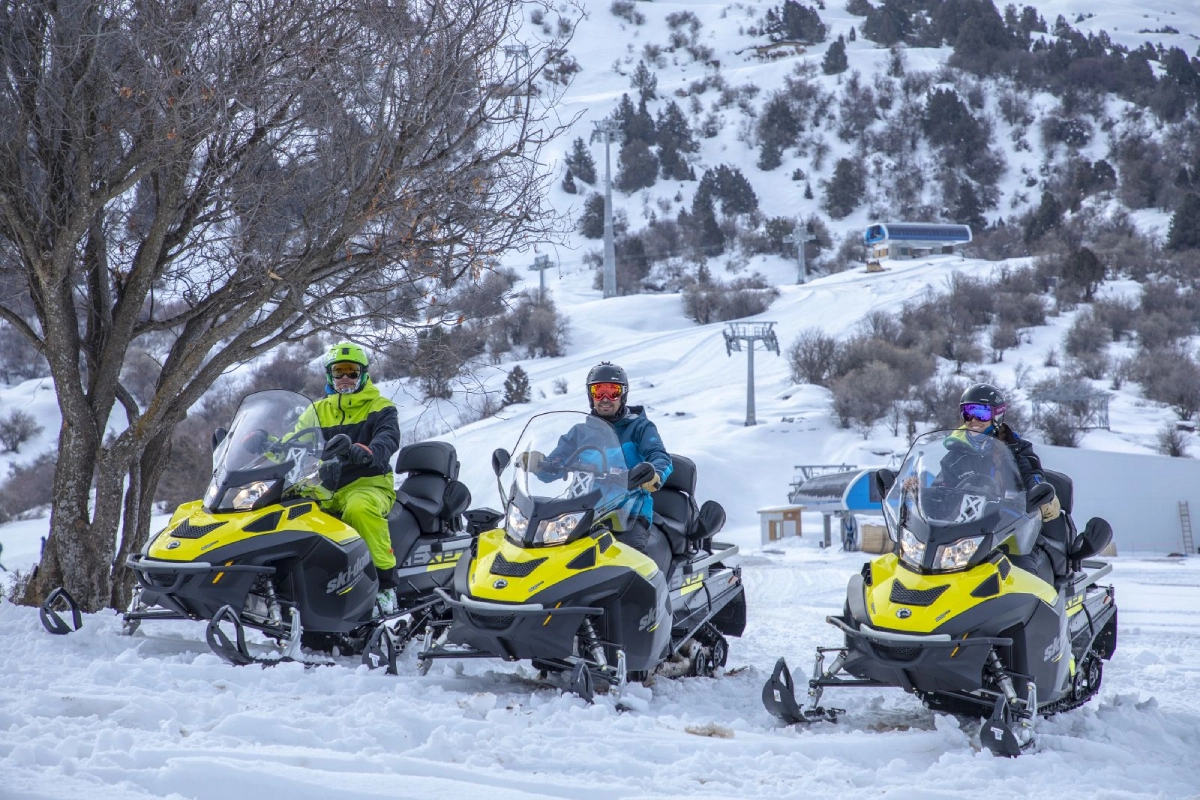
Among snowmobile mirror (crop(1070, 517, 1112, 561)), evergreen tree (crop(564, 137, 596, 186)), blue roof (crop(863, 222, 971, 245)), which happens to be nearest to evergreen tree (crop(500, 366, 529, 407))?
snowmobile mirror (crop(1070, 517, 1112, 561))

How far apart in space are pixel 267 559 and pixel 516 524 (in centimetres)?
125

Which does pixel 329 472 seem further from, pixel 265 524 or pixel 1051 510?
pixel 1051 510

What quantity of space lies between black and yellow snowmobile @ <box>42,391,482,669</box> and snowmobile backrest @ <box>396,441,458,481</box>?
0.92 meters

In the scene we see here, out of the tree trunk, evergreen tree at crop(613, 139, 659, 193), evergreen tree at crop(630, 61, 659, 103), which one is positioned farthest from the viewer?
evergreen tree at crop(630, 61, 659, 103)

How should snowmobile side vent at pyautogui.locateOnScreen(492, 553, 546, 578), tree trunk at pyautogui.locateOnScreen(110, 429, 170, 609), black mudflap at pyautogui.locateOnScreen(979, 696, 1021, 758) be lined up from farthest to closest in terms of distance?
1. tree trunk at pyautogui.locateOnScreen(110, 429, 170, 609)
2. snowmobile side vent at pyautogui.locateOnScreen(492, 553, 546, 578)
3. black mudflap at pyautogui.locateOnScreen(979, 696, 1021, 758)

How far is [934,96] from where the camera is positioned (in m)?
88.4

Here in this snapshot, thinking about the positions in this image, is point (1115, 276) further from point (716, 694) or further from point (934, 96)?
point (716, 694)

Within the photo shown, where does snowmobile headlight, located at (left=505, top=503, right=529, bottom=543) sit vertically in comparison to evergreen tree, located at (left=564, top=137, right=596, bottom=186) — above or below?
below

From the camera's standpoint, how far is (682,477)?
6.29 m

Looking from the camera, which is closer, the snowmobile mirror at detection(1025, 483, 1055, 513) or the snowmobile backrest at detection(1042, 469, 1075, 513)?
the snowmobile mirror at detection(1025, 483, 1055, 513)

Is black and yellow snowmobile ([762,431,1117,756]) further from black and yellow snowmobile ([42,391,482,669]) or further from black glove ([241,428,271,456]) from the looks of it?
black glove ([241,428,271,456])

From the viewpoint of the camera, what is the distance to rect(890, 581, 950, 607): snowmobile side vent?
4496 millimetres

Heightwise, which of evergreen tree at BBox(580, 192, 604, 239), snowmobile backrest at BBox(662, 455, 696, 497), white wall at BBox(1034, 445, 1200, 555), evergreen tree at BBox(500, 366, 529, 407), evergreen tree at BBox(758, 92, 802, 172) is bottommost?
white wall at BBox(1034, 445, 1200, 555)

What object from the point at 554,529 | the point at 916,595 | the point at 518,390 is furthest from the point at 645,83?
the point at 916,595
